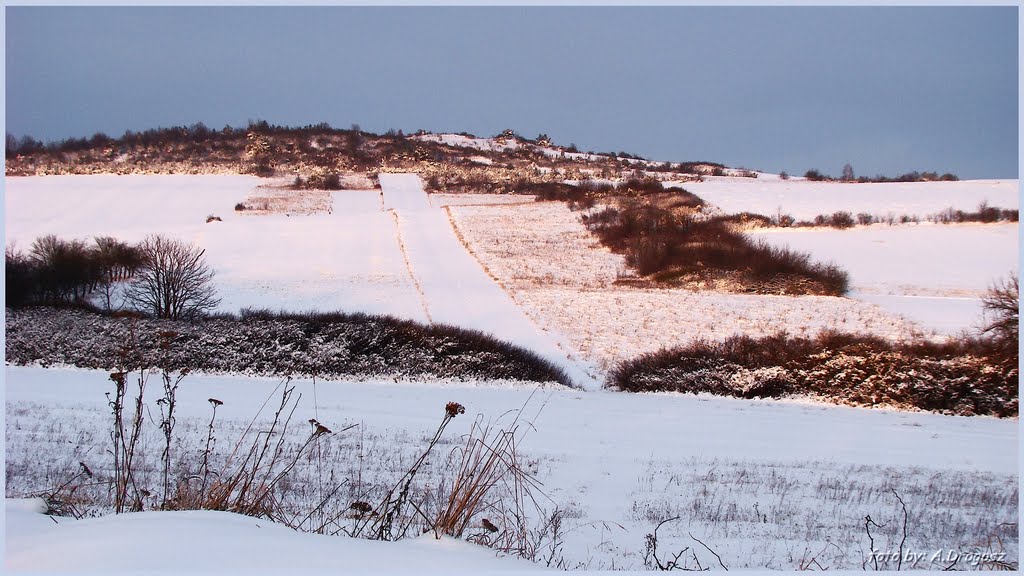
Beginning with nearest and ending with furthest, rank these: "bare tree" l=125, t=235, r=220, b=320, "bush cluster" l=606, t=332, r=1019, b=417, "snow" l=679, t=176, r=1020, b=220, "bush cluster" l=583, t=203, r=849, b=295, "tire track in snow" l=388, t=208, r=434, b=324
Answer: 1. "bush cluster" l=606, t=332, r=1019, b=417
2. "bare tree" l=125, t=235, r=220, b=320
3. "tire track in snow" l=388, t=208, r=434, b=324
4. "bush cluster" l=583, t=203, r=849, b=295
5. "snow" l=679, t=176, r=1020, b=220

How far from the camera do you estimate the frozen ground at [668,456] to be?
725 centimetres

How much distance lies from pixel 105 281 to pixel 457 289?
1717 centimetres

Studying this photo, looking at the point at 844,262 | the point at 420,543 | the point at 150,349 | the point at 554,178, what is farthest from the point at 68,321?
the point at 554,178

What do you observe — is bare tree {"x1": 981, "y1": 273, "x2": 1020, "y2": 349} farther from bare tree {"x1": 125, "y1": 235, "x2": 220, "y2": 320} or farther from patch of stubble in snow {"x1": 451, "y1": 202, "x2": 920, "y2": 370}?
bare tree {"x1": 125, "y1": 235, "x2": 220, "y2": 320}

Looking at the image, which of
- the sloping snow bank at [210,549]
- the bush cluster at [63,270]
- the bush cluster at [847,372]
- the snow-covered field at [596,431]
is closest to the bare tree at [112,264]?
the bush cluster at [63,270]

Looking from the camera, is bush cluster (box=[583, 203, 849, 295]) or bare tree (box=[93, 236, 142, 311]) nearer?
bare tree (box=[93, 236, 142, 311])

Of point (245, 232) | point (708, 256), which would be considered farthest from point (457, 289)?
point (245, 232)

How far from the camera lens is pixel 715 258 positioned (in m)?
39.0

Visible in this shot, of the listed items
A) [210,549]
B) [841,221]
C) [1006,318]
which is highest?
[841,221]

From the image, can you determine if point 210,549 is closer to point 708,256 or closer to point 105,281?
point 105,281

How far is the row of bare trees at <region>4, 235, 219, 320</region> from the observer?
28.8 m

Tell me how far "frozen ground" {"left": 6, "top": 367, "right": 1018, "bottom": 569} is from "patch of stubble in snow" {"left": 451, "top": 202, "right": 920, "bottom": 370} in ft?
23.9

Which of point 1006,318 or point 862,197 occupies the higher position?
point 862,197

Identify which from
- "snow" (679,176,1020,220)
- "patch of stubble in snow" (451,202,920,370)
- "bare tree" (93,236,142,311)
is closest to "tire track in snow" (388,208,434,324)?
"patch of stubble in snow" (451,202,920,370)
